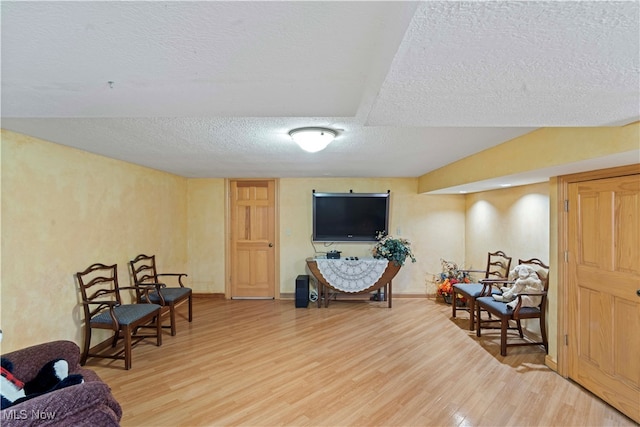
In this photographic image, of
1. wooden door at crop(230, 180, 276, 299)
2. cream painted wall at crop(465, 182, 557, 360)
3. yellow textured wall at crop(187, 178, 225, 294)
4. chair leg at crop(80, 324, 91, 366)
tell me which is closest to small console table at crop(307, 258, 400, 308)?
wooden door at crop(230, 180, 276, 299)

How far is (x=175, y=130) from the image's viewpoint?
2.11m

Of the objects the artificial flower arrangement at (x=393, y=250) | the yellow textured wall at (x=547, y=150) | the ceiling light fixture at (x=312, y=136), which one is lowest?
the artificial flower arrangement at (x=393, y=250)

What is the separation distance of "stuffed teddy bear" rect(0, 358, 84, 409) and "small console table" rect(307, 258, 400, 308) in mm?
3041

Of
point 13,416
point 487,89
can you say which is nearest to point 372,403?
point 13,416

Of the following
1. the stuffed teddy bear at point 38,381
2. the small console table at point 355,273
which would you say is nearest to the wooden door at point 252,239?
the small console table at point 355,273

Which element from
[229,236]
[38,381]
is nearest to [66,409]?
[38,381]

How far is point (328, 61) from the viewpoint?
106 cm

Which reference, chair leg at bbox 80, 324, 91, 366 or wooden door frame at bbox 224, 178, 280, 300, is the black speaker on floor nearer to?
wooden door frame at bbox 224, 178, 280, 300

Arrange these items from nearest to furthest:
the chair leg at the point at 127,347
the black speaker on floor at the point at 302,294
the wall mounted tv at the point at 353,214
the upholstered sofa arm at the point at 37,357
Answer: the upholstered sofa arm at the point at 37,357
the chair leg at the point at 127,347
the black speaker on floor at the point at 302,294
the wall mounted tv at the point at 353,214

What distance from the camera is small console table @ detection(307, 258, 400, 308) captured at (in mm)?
4230

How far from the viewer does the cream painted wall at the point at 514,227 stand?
10.0 feet

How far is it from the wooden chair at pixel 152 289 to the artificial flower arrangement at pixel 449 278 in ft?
12.3

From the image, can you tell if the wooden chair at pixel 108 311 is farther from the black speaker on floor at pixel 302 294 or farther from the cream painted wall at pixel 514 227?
the cream painted wall at pixel 514 227

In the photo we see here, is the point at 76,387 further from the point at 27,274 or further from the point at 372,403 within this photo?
the point at 372,403
